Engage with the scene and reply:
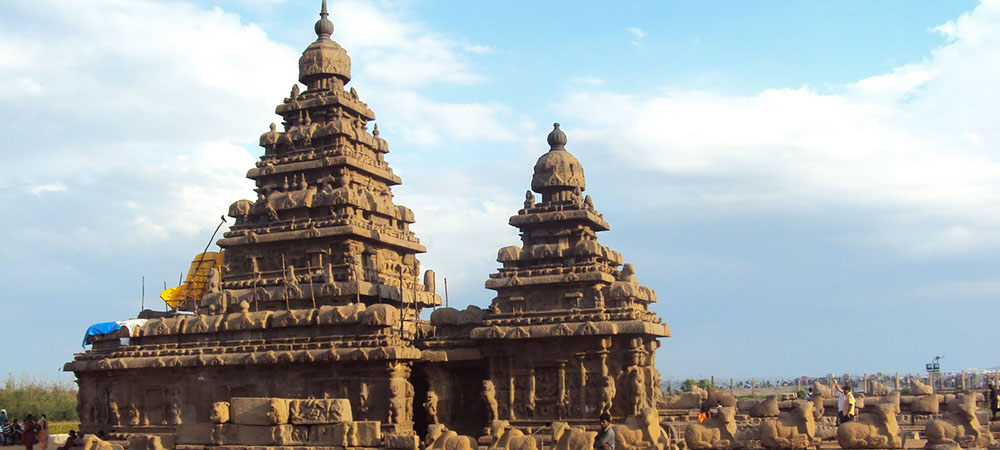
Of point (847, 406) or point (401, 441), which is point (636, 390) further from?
point (401, 441)

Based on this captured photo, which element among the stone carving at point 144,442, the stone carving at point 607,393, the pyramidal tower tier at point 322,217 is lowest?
the stone carving at point 144,442

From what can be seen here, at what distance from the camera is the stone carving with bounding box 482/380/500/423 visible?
29.4m

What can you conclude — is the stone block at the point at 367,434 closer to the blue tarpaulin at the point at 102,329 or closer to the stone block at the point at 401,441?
the stone block at the point at 401,441

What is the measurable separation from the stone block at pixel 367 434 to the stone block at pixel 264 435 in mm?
1748

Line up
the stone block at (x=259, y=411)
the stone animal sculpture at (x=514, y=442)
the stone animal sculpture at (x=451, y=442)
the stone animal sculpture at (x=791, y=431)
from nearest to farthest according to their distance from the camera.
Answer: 1. the stone animal sculpture at (x=514, y=442)
2. the stone animal sculpture at (x=451, y=442)
3. the stone block at (x=259, y=411)
4. the stone animal sculpture at (x=791, y=431)

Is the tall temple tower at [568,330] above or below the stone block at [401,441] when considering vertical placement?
above

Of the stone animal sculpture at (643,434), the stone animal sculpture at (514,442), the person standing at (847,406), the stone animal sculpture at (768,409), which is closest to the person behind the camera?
the stone animal sculpture at (514,442)

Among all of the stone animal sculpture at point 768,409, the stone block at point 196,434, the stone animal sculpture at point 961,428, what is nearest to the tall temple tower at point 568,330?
the stone animal sculpture at point 768,409

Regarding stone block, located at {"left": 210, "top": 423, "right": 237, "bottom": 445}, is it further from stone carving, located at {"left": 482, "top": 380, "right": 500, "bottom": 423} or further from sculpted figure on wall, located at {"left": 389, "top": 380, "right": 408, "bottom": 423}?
stone carving, located at {"left": 482, "top": 380, "right": 500, "bottom": 423}

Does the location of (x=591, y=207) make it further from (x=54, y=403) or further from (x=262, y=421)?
(x=54, y=403)

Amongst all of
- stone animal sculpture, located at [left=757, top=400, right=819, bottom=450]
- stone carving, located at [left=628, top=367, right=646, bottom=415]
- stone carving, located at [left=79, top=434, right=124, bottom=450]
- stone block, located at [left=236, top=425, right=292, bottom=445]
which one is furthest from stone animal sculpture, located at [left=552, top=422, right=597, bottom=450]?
stone carving, located at [left=79, top=434, right=124, bottom=450]

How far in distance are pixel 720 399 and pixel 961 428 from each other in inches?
430

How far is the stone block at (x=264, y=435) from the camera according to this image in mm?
23156

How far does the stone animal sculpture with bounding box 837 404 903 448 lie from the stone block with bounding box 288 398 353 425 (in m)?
12.2
